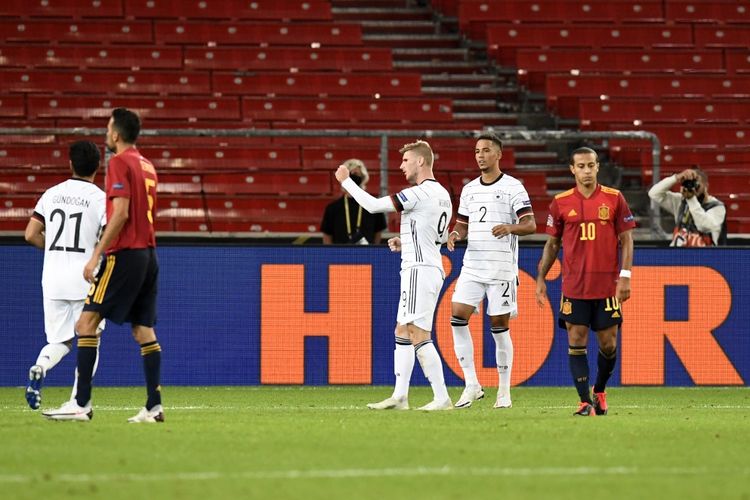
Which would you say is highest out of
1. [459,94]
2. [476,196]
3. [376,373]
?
[459,94]

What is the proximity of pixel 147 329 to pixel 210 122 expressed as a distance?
10.1m

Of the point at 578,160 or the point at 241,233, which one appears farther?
the point at 241,233

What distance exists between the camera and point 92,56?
19922 mm

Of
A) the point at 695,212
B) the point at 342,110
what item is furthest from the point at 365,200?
the point at 342,110

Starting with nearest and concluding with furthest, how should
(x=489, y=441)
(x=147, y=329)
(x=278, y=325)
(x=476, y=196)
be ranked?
(x=489, y=441), (x=147, y=329), (x=476, y=196), (x=278, y=325)

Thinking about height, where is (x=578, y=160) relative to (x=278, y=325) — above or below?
above

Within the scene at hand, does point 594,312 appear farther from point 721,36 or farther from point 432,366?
point 721,36

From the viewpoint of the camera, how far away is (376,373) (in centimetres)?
1358

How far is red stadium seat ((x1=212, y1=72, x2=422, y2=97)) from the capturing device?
63.9ft

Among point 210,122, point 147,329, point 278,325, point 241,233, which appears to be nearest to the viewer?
point 147,329

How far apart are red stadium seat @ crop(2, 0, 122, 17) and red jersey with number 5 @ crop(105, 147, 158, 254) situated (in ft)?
42.6

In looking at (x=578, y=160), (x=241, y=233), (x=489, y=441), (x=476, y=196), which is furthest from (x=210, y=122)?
(x=489, y=441)

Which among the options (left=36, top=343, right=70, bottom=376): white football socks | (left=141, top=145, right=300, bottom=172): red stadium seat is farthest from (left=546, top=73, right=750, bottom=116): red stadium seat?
(left=36, top=343, right=70, bottom=376): white football socks

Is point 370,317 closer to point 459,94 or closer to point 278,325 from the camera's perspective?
point 278,325
